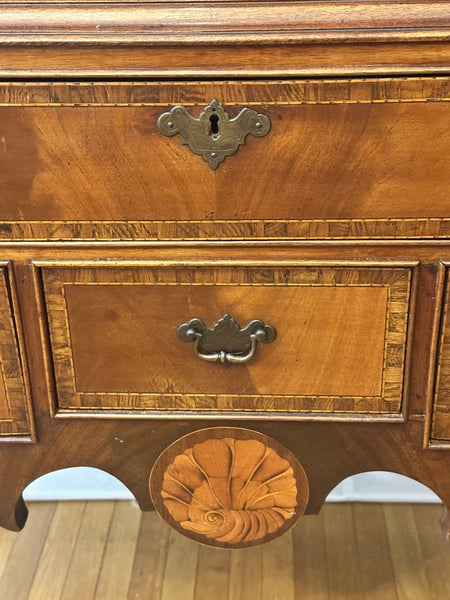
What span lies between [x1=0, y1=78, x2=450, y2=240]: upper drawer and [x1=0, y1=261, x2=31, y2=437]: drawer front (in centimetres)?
8

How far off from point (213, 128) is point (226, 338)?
264 mm

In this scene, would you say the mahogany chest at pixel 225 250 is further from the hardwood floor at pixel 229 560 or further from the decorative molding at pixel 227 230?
the hardwood floor at pixel 229 560

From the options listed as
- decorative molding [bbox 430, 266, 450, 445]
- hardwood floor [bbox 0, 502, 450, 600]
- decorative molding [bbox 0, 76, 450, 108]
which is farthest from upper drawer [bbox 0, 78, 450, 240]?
hardwood floor [bbox 0, 502, 450, 600]

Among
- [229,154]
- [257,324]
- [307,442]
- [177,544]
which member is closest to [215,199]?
[229,154]

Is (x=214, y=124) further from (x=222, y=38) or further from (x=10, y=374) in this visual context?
(x=10, y=374)

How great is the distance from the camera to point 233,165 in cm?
82

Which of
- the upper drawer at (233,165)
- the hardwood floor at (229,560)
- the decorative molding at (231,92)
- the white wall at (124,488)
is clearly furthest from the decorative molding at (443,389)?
the white wall at (124,488)

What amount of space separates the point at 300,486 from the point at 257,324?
252 millimetres

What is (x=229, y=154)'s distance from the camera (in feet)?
2.66

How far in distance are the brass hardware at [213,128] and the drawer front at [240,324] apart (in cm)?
14

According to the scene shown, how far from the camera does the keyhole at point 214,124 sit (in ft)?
2.61

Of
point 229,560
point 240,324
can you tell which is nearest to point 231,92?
point 240,324

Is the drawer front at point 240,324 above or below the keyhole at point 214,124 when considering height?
below

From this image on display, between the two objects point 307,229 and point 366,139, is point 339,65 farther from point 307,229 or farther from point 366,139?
point 307,229
